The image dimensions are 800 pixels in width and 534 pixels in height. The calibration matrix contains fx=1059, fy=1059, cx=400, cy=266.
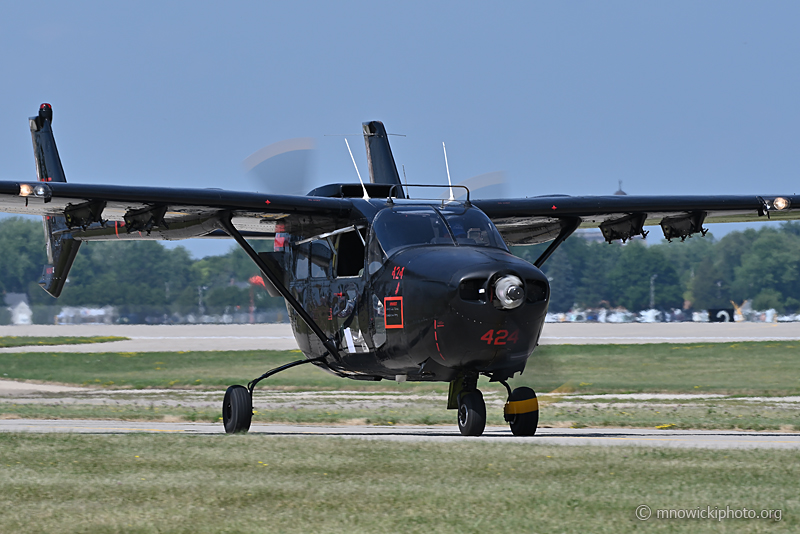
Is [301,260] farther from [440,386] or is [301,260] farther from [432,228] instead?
[440,386]

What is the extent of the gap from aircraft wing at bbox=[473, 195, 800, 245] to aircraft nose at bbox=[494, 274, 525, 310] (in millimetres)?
5216

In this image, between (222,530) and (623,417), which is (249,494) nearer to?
(222,530)

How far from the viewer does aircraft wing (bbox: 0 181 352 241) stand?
1584 cm

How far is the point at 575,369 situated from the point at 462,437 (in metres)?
27.6

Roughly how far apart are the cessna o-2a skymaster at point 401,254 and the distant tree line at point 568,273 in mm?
57459

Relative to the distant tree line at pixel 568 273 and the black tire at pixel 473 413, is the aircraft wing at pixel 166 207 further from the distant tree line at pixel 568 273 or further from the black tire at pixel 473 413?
the distant tree line at pixel 568 273

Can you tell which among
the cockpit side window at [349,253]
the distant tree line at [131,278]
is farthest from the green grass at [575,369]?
the distant tree line at [131,278]

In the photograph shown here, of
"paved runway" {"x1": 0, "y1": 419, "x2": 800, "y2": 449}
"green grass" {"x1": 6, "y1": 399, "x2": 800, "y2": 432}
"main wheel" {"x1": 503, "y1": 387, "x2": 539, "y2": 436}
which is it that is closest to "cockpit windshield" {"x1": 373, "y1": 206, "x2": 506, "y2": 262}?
"main wheel" {"x1": 503, "y1": 387, "x2": 539, "y2": 436}

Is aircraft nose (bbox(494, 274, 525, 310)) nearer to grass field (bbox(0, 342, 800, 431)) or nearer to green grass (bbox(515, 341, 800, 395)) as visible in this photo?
grass field (bbox(0, 342, 800, 431))

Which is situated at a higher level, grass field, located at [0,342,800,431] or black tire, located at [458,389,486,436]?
black tire, located at [458,389,486,436]

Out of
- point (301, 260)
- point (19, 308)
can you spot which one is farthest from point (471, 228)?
point (19, 308)

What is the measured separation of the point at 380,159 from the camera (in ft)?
74.0

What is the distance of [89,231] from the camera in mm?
20922

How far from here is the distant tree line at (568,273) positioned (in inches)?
3492
